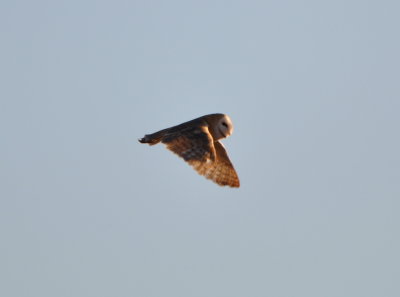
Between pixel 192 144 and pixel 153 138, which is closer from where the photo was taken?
pixel 192 144

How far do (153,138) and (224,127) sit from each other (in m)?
2.17

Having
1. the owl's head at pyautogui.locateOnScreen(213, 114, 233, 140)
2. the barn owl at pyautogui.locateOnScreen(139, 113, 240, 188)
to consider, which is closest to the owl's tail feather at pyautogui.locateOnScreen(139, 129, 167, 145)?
the barn owl at pyautogui.locateOnScreen(139, 113, 240, 188)

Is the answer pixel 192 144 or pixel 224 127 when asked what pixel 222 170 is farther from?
pixel 192 144

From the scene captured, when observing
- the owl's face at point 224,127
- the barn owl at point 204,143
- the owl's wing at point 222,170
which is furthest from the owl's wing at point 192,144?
the owl's face at point 224,127

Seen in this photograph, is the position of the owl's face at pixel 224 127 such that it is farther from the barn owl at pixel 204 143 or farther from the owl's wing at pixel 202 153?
the owl's wing at pixel 202 153

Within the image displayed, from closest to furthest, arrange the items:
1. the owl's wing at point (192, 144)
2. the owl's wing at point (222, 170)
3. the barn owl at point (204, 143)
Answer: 1. the owl's wing at point (192, 144)
2. the barn owl at point (204, 143)
3. the owl's wing at point (222, 170)

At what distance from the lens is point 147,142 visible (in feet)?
187

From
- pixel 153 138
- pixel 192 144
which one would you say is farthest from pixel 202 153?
A: pixel 153 138

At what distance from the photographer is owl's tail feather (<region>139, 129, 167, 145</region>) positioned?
56.7m

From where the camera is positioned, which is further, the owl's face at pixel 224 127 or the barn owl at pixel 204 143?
the owl's face at pixel 224 127

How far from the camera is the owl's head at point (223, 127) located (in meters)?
57.2

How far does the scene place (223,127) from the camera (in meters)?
57.2

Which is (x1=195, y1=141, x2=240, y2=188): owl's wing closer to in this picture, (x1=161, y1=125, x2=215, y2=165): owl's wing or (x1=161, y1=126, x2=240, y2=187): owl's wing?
(x1=161, y1=126, x2=240, y2=187): owl's wing

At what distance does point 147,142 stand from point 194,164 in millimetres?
2821
